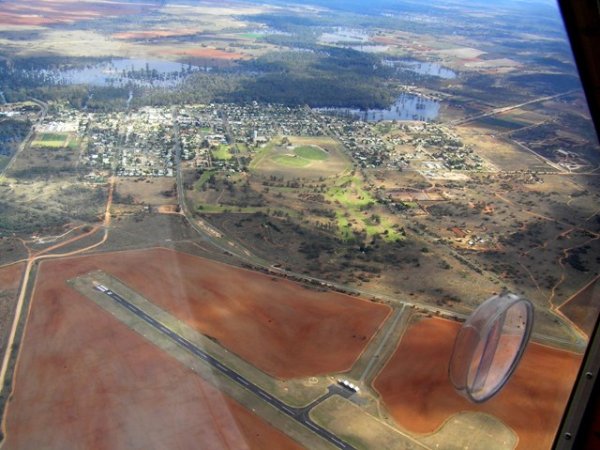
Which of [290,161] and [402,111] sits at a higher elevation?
A: [402,111]

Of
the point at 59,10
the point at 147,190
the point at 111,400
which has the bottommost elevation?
the point at 147,190

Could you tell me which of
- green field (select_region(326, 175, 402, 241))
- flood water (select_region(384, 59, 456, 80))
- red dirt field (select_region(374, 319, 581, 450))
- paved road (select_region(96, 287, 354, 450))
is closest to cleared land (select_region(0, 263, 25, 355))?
paved road (select_region(96, 287, 354, 450))

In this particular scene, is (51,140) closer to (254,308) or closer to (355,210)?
(355,210)

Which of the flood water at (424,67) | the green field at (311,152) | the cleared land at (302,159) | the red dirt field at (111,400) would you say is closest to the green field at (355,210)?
the cleared land at (302,159)

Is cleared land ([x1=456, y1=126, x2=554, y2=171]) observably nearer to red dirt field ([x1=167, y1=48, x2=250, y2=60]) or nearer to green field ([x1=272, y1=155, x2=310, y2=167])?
green field ([x1=272, y1=155, x2=310, y2=167])

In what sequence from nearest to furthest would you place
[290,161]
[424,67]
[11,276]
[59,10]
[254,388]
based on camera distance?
[254,388] < [11,276] < [290,161] < [59,10] < [424,67]

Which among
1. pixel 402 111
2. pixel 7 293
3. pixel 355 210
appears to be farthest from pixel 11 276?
pixel 402 111

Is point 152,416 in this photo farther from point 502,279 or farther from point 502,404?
point 502,279
